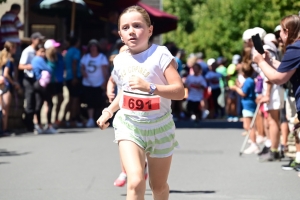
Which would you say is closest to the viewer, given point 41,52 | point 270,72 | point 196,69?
point 270,72

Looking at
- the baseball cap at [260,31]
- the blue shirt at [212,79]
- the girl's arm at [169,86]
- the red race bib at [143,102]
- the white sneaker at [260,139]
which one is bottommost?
the blue shirt at [212,79]

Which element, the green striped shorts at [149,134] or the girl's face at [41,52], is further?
the girl's face at [41,52]

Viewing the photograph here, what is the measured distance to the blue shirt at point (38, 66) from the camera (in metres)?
17.6

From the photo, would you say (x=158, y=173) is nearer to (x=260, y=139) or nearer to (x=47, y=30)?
(x=260, y=139)

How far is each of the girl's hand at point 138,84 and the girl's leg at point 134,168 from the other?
564 mm

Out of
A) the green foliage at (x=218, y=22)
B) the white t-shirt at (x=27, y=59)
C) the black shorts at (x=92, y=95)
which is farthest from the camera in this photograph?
the green foliage at (x=218, y=22)

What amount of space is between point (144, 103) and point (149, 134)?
0.81 feet

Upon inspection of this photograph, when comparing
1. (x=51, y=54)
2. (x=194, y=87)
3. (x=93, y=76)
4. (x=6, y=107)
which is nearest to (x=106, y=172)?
(x=6, y=107)

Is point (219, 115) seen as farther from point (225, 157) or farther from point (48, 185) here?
point (48, 185)

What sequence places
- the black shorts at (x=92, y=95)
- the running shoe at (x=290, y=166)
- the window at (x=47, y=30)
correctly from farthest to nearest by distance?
the window at (x=47, y=30) < the black shorts at (x=92, y=95) < the running shoe at (x=290, y=166)

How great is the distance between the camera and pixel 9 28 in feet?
59.5

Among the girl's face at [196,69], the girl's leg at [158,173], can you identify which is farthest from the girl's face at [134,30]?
the girl's face at [196,69]

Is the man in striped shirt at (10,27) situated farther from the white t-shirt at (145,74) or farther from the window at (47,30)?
the white t-shirt at (145,74)

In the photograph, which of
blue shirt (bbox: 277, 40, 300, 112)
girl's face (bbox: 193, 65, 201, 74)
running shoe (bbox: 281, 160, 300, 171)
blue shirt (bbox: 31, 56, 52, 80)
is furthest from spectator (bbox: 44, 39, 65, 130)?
blue shirt (bbox: 277, 40, 300, 112)
